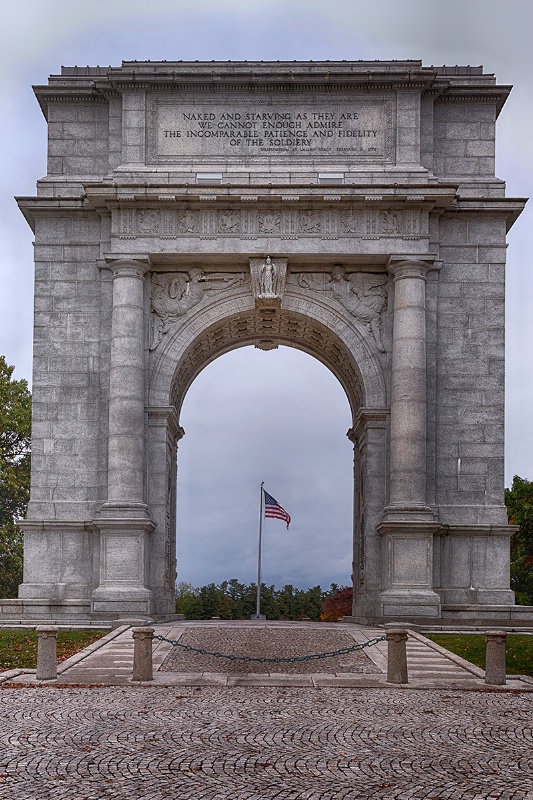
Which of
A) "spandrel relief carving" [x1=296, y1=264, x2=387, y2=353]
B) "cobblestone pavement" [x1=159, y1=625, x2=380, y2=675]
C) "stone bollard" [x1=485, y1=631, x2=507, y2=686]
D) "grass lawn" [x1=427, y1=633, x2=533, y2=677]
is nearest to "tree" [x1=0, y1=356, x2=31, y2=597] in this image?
"spandrel relief carving" [x1=296, y1=264, x2=387, y2=353]

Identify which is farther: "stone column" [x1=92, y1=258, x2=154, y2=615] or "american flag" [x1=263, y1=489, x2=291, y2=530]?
"american flag" [x1=263, y1=489, x2=291, y2=530]

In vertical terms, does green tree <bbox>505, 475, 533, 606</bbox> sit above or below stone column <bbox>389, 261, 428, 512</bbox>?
below

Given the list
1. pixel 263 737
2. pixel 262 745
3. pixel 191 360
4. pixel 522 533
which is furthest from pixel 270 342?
pixel 262 745

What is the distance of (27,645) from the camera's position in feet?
92.1

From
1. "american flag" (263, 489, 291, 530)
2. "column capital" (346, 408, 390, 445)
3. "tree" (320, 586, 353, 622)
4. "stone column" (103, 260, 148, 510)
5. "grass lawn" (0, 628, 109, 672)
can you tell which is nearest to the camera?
"grass lawn" (0, 628, 109, 672)

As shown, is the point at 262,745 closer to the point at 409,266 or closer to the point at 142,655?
the point at 142,655

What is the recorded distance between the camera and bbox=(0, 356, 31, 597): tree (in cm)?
6072

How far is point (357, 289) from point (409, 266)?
85.0 inches

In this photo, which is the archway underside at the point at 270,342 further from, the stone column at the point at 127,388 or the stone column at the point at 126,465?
the stone column at the point at 126,465

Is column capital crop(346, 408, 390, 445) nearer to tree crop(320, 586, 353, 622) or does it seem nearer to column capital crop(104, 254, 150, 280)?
column capital crop(104, 254, 150, 280)

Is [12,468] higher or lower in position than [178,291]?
lower

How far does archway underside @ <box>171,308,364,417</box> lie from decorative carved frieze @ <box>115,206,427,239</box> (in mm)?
3021

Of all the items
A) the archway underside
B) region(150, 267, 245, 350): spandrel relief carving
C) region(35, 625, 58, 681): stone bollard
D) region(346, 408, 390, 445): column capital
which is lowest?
region(35, 625, 58, 681): stone bollard

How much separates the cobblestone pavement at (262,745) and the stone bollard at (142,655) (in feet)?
3.75
